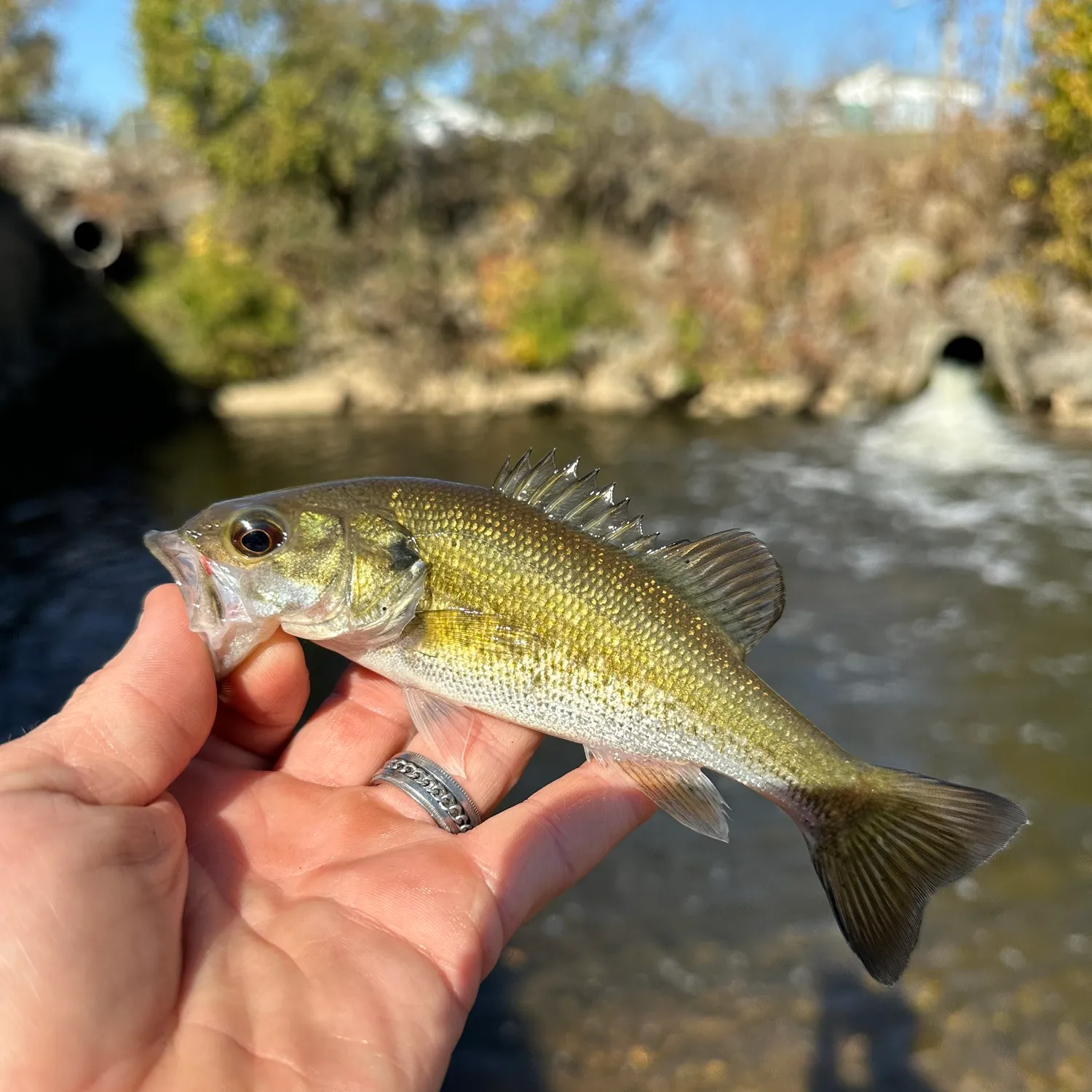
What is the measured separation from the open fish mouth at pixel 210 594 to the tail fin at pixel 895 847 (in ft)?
6.36

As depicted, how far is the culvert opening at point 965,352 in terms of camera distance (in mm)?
21578

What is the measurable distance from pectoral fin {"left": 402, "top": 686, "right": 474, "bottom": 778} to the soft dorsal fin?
0.77 metres

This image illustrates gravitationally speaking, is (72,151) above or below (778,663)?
above

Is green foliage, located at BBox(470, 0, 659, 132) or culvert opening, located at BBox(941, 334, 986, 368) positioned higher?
green foliage, located at BBox(470, 0, 659, 132)

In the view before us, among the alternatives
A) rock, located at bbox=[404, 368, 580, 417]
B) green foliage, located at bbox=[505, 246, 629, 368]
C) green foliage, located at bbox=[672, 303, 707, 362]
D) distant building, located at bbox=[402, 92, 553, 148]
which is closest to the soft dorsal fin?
rock, located at bbox=[404, 368, 580, 417]

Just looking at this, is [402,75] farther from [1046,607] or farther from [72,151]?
[1046,607]

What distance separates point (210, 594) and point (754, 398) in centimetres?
1984

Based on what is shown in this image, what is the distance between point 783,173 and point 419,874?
28.3 meters

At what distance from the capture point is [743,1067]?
4.39 metres

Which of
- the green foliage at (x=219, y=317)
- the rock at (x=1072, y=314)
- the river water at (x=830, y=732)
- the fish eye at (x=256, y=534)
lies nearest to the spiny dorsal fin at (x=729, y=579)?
the fish eye at (x=256, y=534)

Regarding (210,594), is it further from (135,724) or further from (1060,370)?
(1060,370)

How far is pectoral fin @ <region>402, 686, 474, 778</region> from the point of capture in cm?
299

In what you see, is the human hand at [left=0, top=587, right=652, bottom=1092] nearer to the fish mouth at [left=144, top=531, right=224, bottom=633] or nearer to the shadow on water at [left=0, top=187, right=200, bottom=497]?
the fish mouth at [left=144, top=531, right=224, bottom=633]

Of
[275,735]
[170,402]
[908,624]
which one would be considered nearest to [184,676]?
[275,735]
